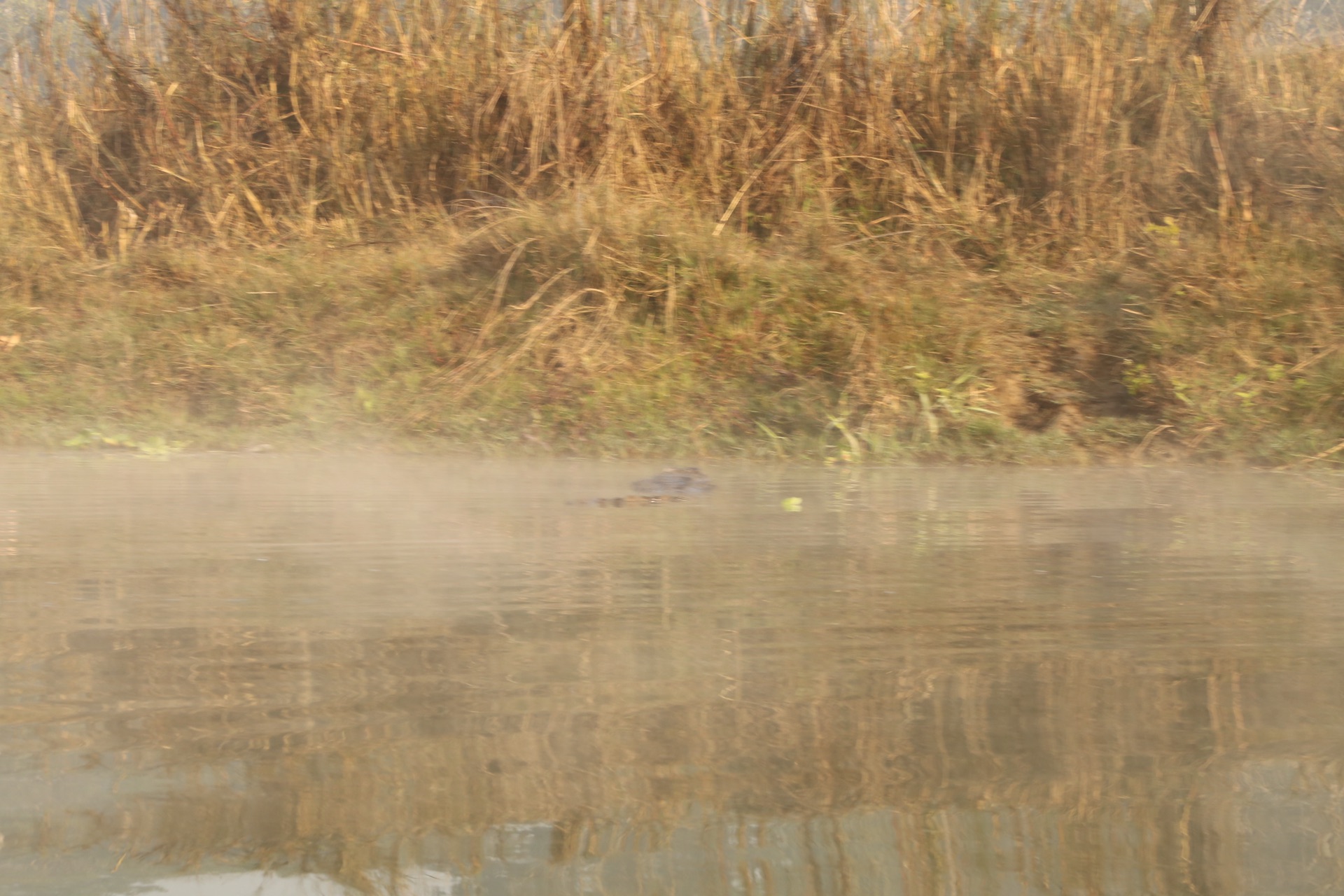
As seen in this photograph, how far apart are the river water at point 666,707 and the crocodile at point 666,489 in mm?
371

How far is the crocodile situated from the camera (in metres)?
3.87

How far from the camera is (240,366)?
5.35 meters

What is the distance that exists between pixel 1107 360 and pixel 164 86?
5.26 meters

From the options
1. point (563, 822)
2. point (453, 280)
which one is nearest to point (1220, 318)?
→ point (453, 280)

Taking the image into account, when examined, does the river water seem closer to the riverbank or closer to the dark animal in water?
the dark animal in water

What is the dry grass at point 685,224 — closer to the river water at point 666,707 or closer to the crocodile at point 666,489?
the crocodile at point 666,489

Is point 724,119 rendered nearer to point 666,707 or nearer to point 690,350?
point 690,350

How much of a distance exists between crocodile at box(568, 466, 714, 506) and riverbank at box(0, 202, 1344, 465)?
1.56 ft

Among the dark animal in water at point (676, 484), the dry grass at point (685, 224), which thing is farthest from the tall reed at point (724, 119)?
the dark animal in water at point (676, 484)

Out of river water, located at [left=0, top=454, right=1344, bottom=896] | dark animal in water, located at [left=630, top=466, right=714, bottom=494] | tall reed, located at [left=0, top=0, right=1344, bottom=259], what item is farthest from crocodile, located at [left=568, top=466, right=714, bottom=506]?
tall reed, located at [left=0, top=0, right=1344, bottom=259]

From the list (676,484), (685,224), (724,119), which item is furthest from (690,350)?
(724,119)

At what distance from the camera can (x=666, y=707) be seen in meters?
1.91

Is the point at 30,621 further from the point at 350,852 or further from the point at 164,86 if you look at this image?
the point at 164,86

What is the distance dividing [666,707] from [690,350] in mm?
3493
